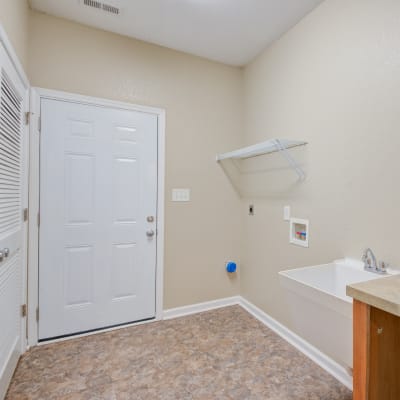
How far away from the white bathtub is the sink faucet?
0.03 metres

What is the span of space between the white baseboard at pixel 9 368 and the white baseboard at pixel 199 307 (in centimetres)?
121

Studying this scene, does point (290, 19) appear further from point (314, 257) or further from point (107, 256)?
point (107, 256)

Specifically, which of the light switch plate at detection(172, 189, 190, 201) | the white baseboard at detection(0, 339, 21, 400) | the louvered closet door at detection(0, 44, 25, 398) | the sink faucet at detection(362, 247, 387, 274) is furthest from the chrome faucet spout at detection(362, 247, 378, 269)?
the white baseboard at detection(0, 339, 21, 400)

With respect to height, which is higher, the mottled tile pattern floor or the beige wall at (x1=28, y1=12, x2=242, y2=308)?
the beige wall at (x1=28, y1=12, x2=242, y2=308)

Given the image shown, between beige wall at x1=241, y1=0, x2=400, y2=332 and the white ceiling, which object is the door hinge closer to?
beige wall at x1=241, y1=0, x2=400, y2=332

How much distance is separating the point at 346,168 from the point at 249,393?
162 cm

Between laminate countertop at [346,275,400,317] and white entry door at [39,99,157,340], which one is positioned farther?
white entry door at [39,99,157,340]

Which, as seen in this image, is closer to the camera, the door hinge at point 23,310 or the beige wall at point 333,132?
the beige wall at point 333,132

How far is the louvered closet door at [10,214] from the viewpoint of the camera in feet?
4.86

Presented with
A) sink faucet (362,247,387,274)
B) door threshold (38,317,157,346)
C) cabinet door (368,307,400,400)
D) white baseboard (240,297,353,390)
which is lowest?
door threshold (38,317,157,346)

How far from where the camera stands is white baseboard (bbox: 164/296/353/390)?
68.4 inches

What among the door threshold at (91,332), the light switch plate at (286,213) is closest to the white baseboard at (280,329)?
the door threshold at (91,332)

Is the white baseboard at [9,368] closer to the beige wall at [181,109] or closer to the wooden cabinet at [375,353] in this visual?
the beige wall at [181,109]

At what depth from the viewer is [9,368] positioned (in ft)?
5.35
